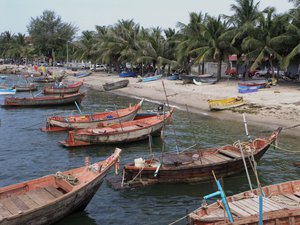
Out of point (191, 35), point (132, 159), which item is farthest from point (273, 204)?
point (191, 35)

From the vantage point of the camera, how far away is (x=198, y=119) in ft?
96.3

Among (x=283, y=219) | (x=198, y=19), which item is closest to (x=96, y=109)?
(x=198, y=19)

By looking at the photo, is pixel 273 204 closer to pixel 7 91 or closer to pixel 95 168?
pixel 95 168

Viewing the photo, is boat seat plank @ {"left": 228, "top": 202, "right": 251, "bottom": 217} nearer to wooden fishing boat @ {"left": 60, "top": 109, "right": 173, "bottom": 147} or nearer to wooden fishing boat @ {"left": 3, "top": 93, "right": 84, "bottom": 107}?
wooden fishing boat @ {"left": 60, "top": 109, "right": 173, "bottom": 147}

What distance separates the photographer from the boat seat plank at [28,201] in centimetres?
1128

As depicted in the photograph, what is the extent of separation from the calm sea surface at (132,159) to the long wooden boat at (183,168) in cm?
32

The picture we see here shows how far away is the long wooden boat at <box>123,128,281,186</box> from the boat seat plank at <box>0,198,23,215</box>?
480 centimetres

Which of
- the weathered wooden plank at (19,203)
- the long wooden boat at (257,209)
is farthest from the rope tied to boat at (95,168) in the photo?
the long wooden boat at (257,209)

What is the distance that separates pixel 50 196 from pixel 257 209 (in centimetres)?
616

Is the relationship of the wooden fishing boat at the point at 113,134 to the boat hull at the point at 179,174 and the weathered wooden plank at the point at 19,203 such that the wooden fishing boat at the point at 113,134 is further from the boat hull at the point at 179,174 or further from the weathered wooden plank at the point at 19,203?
the weathered wooden plank at the point at 19,203

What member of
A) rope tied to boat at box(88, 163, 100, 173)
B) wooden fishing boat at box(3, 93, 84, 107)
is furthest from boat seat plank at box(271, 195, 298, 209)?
wooden fishing boat at box(3, 93, 84, 107)

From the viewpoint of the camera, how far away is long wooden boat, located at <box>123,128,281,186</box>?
49.9 ft

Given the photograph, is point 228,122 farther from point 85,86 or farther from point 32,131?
point 85,86

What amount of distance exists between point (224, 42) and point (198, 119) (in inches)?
616
